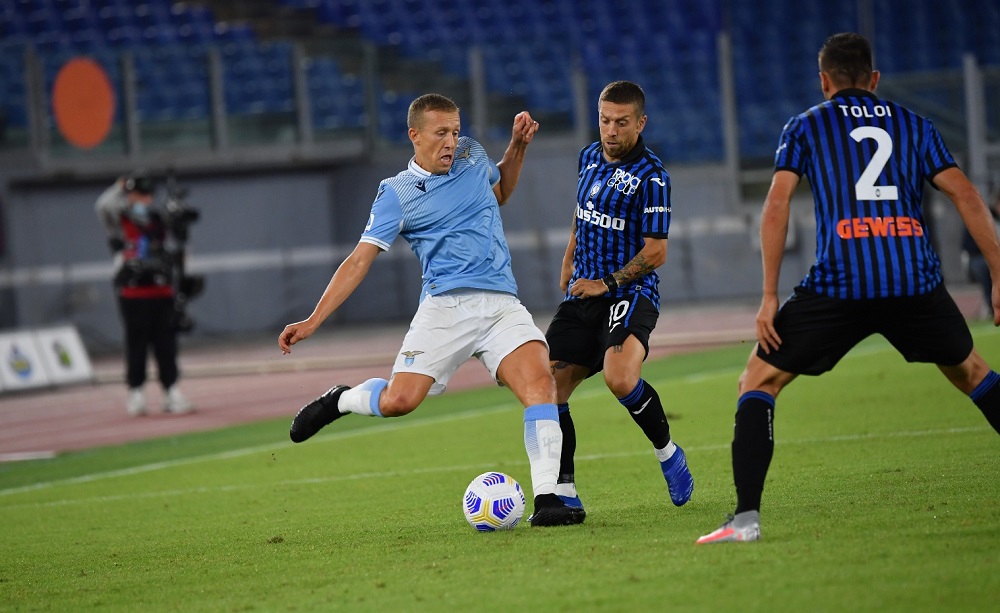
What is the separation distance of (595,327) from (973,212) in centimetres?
202

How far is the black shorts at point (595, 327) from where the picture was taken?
6.30 metres

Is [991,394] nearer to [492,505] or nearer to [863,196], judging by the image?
[863,196]

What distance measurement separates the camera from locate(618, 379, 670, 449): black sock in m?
6.29

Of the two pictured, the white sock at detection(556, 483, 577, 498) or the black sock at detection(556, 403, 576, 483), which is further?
the black sock at detection(556, 403, 576, 483)

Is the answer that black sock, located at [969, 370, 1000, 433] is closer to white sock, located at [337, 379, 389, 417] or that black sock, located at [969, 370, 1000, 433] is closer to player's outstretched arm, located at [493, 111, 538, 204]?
player's outstretched arm, located at [493, 111, 538, 204]

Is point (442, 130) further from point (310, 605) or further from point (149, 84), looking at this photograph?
point (149, 84)

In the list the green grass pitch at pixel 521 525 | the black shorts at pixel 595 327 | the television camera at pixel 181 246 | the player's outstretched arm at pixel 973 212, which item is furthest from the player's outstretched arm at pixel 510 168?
the television camera at pixel 181 246

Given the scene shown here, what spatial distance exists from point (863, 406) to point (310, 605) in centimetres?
641

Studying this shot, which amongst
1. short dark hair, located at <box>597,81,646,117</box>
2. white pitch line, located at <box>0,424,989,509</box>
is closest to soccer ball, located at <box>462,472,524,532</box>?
short dark hair, located at <box>597,81,646,117</box>

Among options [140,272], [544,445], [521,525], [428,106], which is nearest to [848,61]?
[428,106]

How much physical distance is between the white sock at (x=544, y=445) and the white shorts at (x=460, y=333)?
1.10 ft

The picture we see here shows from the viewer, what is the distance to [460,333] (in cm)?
616

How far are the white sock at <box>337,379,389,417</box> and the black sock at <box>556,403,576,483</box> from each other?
0.86 metres

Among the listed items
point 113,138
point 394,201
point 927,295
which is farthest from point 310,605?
point 113,138
